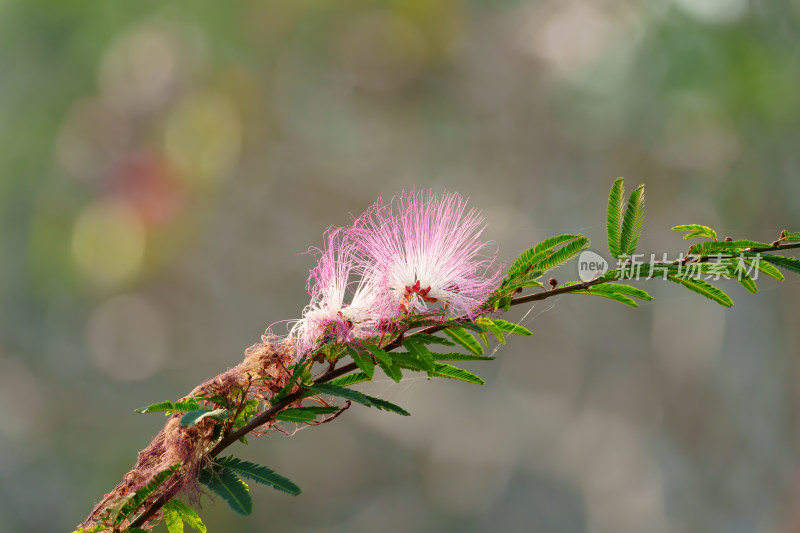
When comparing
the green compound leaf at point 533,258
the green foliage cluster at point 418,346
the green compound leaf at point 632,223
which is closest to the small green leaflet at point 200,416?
the green foliage cluster at point 418,346

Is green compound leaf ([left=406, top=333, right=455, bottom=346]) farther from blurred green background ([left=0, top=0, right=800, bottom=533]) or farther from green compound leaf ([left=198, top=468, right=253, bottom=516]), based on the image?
blurred green background ([left=0, top=0, right=800, bottom=533])

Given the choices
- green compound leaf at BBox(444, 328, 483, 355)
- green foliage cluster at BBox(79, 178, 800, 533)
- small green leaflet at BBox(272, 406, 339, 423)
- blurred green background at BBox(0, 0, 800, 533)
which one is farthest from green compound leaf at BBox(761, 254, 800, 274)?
blurred green background at BBox(0, 0, 800, 533)

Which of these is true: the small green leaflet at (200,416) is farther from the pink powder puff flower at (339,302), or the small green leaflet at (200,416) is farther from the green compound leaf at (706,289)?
the green compound leaf at (706,289)

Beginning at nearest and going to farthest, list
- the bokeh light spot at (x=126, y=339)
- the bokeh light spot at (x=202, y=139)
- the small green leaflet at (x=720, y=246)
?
the small green leaflet at (x=720, y=246) → the bokeh light spot at (x=126, y=339) → the bokeh light spot at (x=202, y=139)

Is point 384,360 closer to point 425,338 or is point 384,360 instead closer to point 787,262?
point 425,338

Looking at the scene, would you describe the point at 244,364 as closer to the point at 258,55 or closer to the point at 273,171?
the point at 273,171

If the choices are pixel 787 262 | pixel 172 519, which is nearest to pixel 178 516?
pixel 172 519

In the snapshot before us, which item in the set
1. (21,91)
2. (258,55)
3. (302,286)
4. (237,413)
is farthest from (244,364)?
(21,91)
